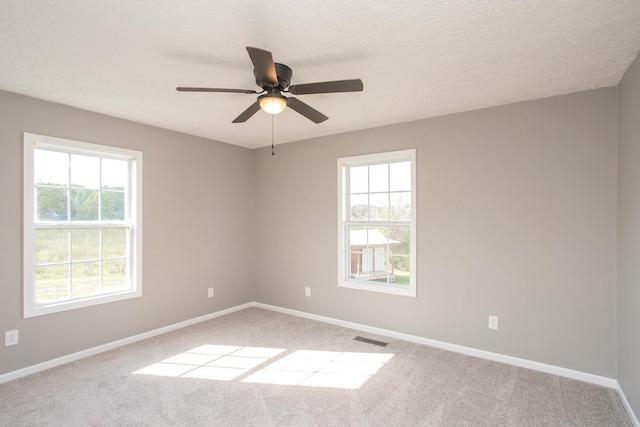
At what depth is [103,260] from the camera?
3.51 metres

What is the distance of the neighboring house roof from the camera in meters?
4.05

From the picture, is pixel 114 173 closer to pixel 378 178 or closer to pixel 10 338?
pixel 10 338

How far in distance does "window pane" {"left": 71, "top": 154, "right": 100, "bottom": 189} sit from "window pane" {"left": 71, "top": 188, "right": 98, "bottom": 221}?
7 centimetres

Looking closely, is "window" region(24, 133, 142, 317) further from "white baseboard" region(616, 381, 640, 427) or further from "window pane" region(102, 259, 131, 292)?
"white baseboard" region(616, 381, 640, 427)

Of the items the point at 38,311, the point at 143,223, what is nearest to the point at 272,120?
the point at 143,223

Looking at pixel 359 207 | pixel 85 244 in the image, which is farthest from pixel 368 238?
pixel 85 244

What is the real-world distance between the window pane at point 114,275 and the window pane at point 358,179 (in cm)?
282

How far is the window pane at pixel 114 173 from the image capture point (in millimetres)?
3559

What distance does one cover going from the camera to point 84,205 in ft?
11.1

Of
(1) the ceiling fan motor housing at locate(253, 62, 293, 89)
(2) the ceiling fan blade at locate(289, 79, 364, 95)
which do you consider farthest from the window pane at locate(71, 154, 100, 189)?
(2) the ceiling fan blade at locate(289, 79, 364, 95)

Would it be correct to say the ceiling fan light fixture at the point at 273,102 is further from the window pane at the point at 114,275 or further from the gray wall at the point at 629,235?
the window pane at the point at 114,275

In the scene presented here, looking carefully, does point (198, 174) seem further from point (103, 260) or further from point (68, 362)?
point (68, 362)

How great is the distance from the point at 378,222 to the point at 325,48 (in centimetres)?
234

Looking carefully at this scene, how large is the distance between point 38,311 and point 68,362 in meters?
0.57
